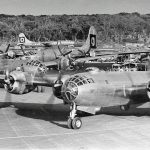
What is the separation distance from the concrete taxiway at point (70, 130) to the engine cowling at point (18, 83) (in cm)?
170

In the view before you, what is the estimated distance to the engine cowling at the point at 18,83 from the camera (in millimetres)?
21250

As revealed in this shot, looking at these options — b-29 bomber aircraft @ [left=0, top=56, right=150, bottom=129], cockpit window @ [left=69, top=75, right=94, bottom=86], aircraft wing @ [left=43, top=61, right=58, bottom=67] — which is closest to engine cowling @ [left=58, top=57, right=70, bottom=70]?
aircraft wing @ [left=43, top=61, right=58, bottom=67]

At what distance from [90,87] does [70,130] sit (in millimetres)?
2486

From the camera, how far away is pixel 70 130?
17391mm

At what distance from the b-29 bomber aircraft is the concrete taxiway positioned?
3.22 feet

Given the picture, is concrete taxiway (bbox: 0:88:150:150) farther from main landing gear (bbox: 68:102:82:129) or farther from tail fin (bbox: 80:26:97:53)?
tail fin (bbox: 80:26:97:53)

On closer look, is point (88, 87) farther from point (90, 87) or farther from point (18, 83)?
point (18, 83)

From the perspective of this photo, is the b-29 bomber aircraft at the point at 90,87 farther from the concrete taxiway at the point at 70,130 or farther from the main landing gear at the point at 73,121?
the concrete taxiway at the point at 70,130

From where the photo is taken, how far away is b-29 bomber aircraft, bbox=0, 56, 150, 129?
17438 millimetres

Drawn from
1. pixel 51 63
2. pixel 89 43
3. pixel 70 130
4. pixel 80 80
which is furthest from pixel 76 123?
pixel 89 43

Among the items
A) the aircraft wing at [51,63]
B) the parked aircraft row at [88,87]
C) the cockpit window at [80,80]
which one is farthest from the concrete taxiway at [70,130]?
the aircraft wing at [51,63]

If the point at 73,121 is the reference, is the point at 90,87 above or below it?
above

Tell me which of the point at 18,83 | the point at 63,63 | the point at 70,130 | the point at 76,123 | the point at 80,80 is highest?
the point at 63,63

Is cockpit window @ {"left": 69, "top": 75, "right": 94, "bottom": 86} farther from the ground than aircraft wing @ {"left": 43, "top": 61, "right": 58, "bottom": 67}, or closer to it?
closer to it
